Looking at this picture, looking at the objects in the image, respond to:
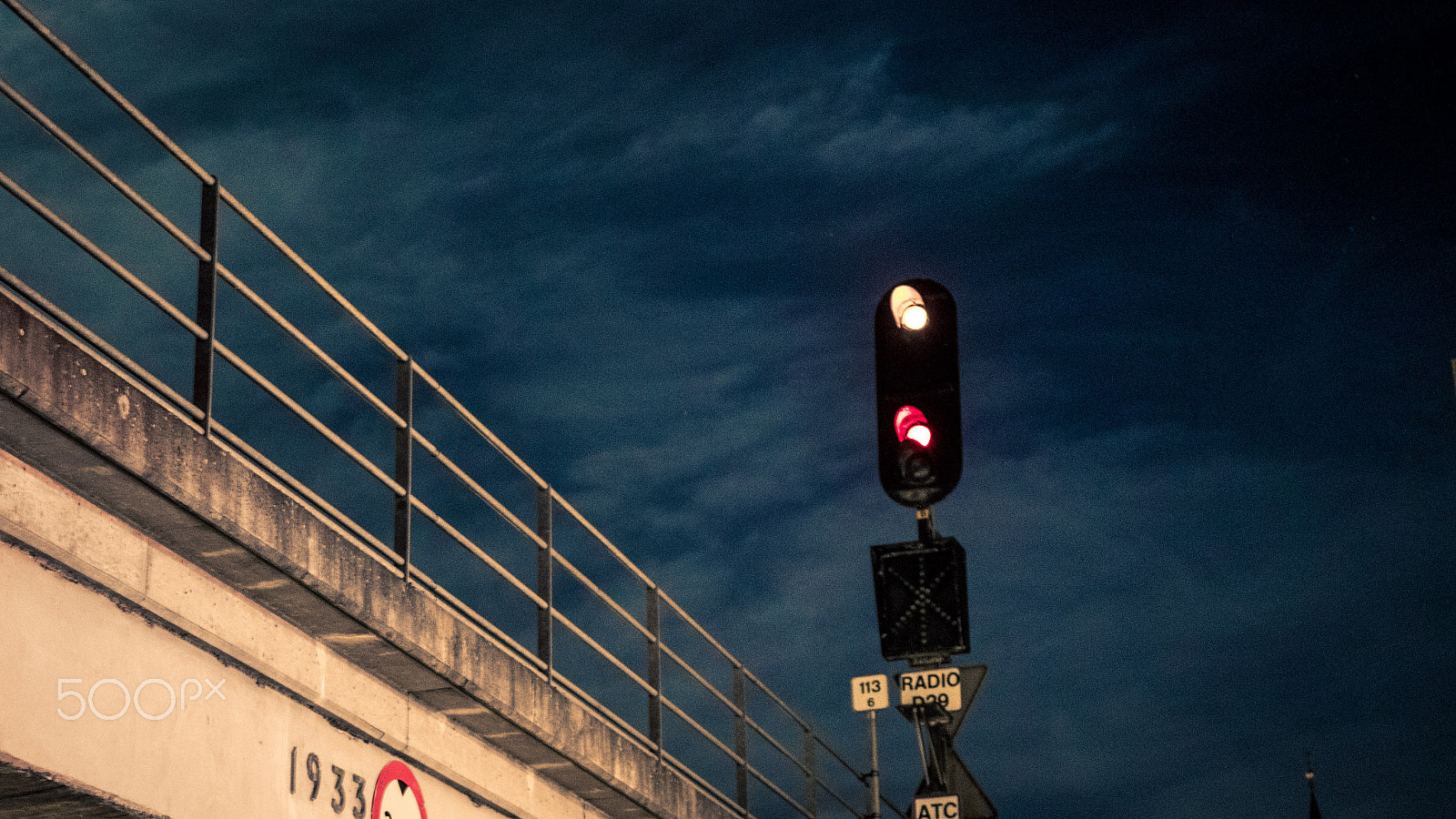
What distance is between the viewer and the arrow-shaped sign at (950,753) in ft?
27.3

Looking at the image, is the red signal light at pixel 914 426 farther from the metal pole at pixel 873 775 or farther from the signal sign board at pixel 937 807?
the metal pole at pixel 873 775

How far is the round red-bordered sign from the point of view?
855 cm

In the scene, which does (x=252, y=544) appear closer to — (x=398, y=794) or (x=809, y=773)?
(x=398, y=794)

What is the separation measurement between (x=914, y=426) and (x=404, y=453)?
3066 millimetres

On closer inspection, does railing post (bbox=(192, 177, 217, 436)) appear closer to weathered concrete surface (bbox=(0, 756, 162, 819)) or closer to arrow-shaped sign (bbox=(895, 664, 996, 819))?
weathered concrete surface (bbox=(0, 756, 162, 819))

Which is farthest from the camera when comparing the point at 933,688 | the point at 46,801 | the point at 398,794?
the point at 398,794

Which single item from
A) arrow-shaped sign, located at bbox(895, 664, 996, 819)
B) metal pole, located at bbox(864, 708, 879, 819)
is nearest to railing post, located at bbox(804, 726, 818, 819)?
metal pole, located at bbox(864, 708, 879, 819)

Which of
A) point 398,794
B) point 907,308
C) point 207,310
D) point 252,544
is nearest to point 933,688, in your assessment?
point 907,308

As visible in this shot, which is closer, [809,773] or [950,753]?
[950,753]

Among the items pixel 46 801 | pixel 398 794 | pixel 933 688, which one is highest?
pixel 933 688

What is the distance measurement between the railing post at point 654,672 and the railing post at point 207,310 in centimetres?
534

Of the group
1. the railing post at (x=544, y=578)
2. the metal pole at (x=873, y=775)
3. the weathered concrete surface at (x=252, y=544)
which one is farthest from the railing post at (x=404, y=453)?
the metal pole at (x=873, y=775)

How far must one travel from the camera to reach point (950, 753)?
859 cm

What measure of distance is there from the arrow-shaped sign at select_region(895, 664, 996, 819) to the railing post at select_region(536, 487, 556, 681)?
8.78ft
